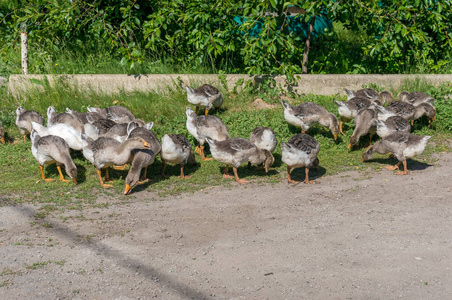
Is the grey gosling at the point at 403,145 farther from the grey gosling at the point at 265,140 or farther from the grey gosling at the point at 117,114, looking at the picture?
the grey gosling at the point at 117,114

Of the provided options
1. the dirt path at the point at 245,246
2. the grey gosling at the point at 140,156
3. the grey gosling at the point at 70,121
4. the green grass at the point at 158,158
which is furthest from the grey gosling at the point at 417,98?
the grey gosling at the point at 70,121

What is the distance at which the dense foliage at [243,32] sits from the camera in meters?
11.7

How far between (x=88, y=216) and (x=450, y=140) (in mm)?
7919

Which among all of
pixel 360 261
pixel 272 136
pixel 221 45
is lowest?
pixel 360 261

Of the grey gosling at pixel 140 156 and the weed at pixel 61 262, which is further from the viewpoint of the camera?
the grey gosling at pixel 140 156

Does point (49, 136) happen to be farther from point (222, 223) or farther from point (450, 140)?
point (450, 140)

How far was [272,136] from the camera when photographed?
9164 mm

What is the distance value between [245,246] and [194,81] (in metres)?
6.86

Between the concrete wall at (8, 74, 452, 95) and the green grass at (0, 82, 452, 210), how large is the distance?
10.2 inches

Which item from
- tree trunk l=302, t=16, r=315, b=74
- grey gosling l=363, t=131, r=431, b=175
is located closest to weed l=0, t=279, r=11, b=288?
grey gosling l=363, t=131, r=431, b=175

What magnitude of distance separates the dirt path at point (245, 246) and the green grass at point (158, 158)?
1.72ft

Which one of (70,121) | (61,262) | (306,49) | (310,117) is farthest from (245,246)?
(306,49)

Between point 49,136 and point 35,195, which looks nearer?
point 35,195

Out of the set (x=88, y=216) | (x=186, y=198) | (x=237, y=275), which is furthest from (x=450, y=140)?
(x=88, y=216)
